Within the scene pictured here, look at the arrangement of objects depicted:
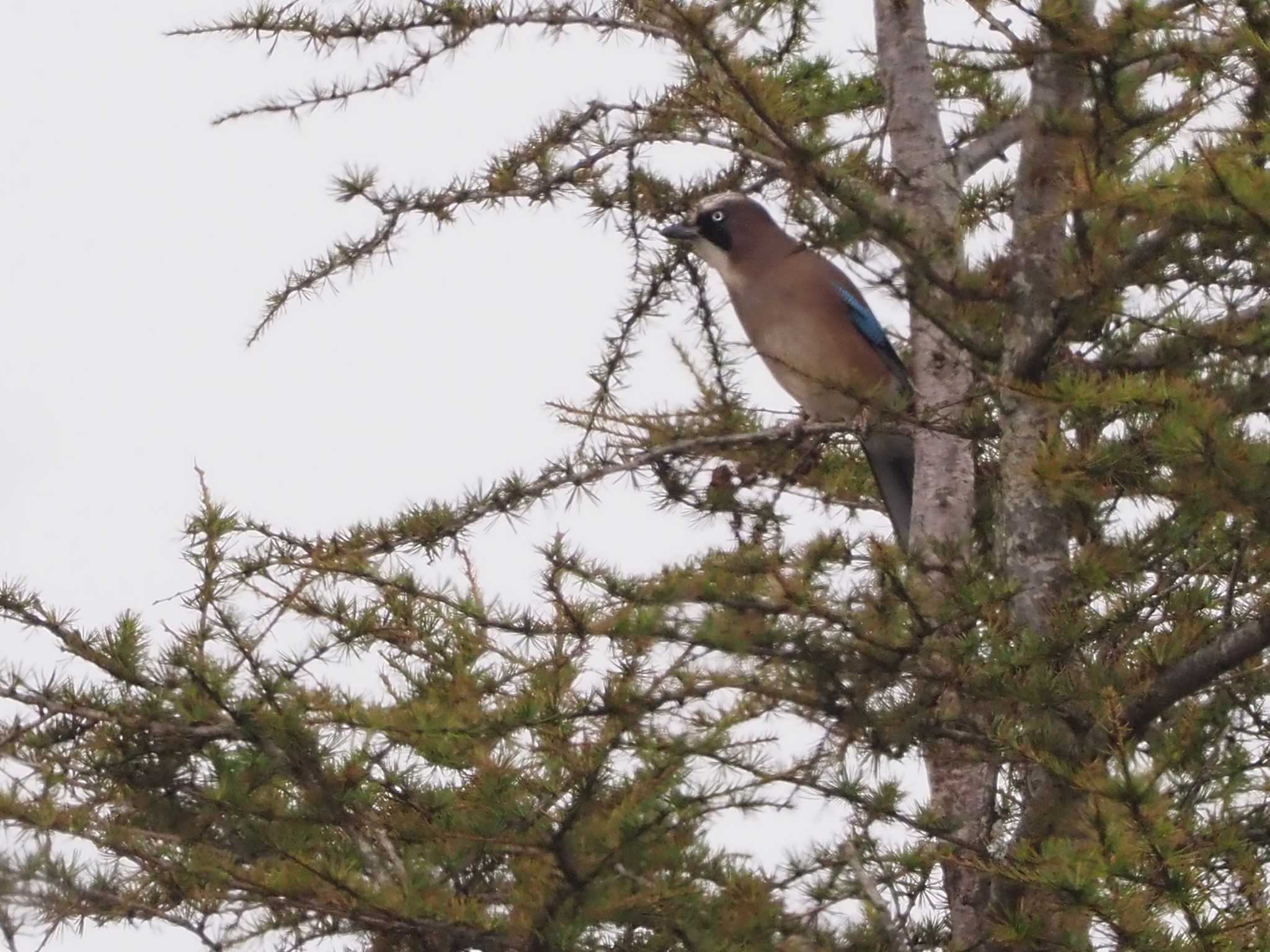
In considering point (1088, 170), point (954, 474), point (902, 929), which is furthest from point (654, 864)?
point (954, 474)

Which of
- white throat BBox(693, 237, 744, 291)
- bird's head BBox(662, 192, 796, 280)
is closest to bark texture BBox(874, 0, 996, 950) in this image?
bird's head BBox(662, 192, 796, 280)

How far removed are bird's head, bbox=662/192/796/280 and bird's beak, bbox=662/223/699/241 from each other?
65cm

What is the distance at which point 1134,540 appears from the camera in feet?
14.0

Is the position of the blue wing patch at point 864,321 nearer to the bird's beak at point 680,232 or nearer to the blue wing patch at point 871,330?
the blue wing patch at point 871,330

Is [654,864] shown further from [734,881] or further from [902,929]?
[902,929]

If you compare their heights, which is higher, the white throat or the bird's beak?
the white throat

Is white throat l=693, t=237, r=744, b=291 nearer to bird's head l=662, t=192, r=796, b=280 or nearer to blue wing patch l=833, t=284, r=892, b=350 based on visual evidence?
bird's head l=662, t=192, r=796, b=280

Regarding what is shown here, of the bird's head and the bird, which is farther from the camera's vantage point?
the bird's head

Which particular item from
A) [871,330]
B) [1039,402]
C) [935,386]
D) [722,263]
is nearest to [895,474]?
[871,330]

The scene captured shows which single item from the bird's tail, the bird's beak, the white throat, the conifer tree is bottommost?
the conifer tree

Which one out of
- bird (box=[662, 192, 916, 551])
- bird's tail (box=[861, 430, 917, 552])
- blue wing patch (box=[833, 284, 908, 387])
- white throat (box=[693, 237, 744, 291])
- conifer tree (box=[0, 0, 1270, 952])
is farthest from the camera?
white throat (box=[693, 237, 744, 291])

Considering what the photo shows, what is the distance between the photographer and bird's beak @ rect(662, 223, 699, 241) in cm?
566

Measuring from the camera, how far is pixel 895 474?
621cm

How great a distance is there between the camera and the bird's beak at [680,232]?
5656mm
